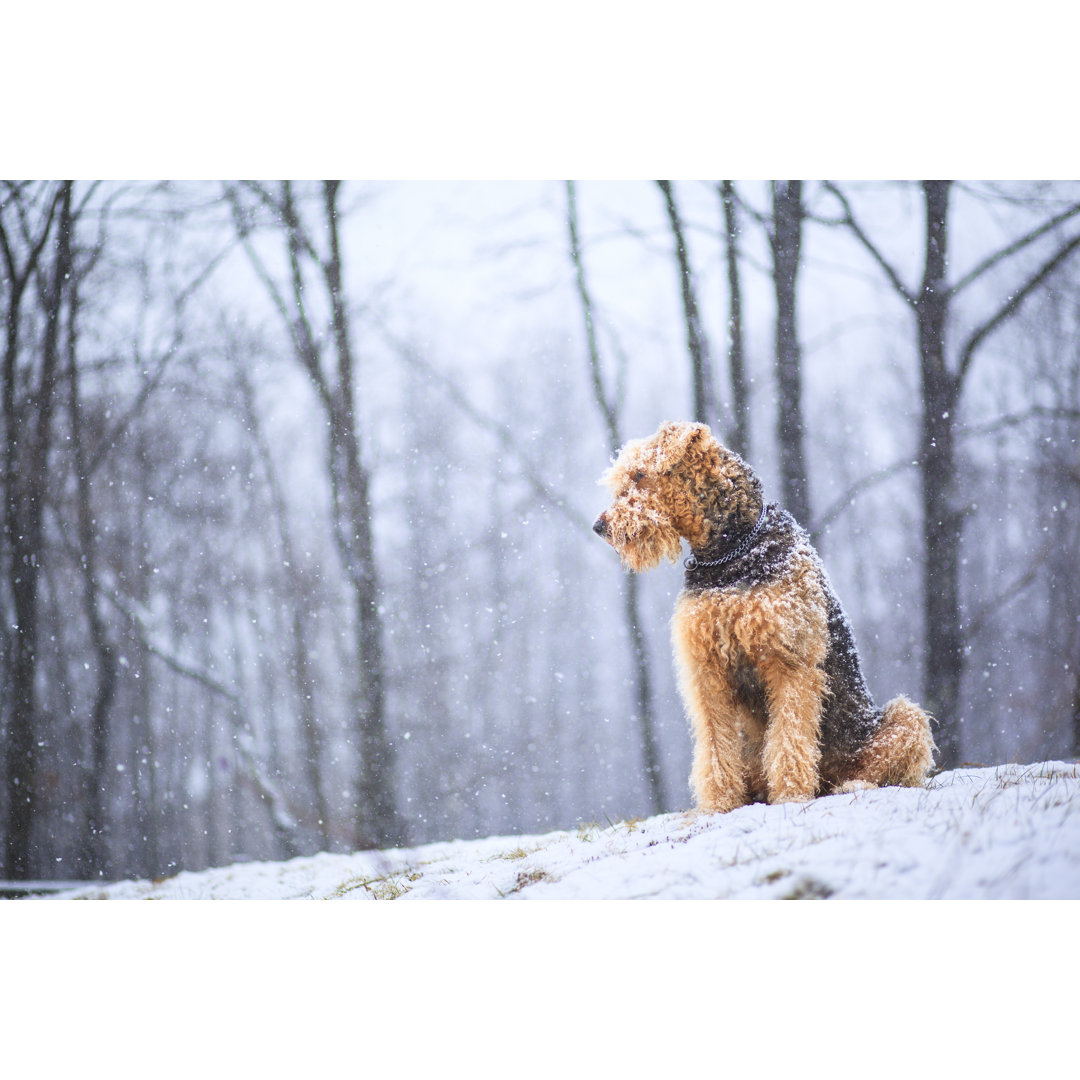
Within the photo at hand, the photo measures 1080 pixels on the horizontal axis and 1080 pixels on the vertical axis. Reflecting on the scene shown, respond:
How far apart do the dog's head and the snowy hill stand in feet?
2.87

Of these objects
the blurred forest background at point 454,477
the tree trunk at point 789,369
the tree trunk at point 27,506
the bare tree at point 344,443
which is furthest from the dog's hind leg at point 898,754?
the tree trunk at point 27,506

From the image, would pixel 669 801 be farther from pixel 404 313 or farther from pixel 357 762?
pixel 404 313

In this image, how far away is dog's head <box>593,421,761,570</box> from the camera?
2.24 metres

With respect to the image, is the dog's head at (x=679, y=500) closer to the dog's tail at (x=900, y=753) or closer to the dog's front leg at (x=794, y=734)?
the dog's front leg at (x=794, y=734)

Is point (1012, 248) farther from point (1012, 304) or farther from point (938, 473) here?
point (938, 473)

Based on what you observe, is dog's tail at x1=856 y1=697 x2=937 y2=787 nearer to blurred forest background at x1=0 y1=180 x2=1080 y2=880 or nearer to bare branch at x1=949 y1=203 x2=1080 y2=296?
blurred forest background at x1=0 y1=180 x2=1080 y2=880

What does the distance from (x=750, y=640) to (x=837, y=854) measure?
624 millimetres

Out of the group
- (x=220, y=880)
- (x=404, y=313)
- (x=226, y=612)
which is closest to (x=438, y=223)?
(x=404, y=313)

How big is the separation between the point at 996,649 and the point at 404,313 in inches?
127

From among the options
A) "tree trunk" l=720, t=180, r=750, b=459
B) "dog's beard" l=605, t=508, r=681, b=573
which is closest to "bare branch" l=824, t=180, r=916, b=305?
"tree trunk" l=720, t=180, r=750, b=459

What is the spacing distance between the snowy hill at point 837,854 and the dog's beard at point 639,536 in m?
0.85

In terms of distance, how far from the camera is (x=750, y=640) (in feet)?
7.11

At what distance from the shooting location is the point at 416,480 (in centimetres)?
352

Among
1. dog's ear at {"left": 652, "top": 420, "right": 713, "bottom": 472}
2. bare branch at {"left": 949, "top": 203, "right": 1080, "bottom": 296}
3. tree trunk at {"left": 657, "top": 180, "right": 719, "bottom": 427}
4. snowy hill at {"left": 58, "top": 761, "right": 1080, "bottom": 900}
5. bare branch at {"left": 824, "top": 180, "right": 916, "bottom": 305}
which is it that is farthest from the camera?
tree trunk at {"left": 657, "top": 180, "right": 719, "bottom": 427}
